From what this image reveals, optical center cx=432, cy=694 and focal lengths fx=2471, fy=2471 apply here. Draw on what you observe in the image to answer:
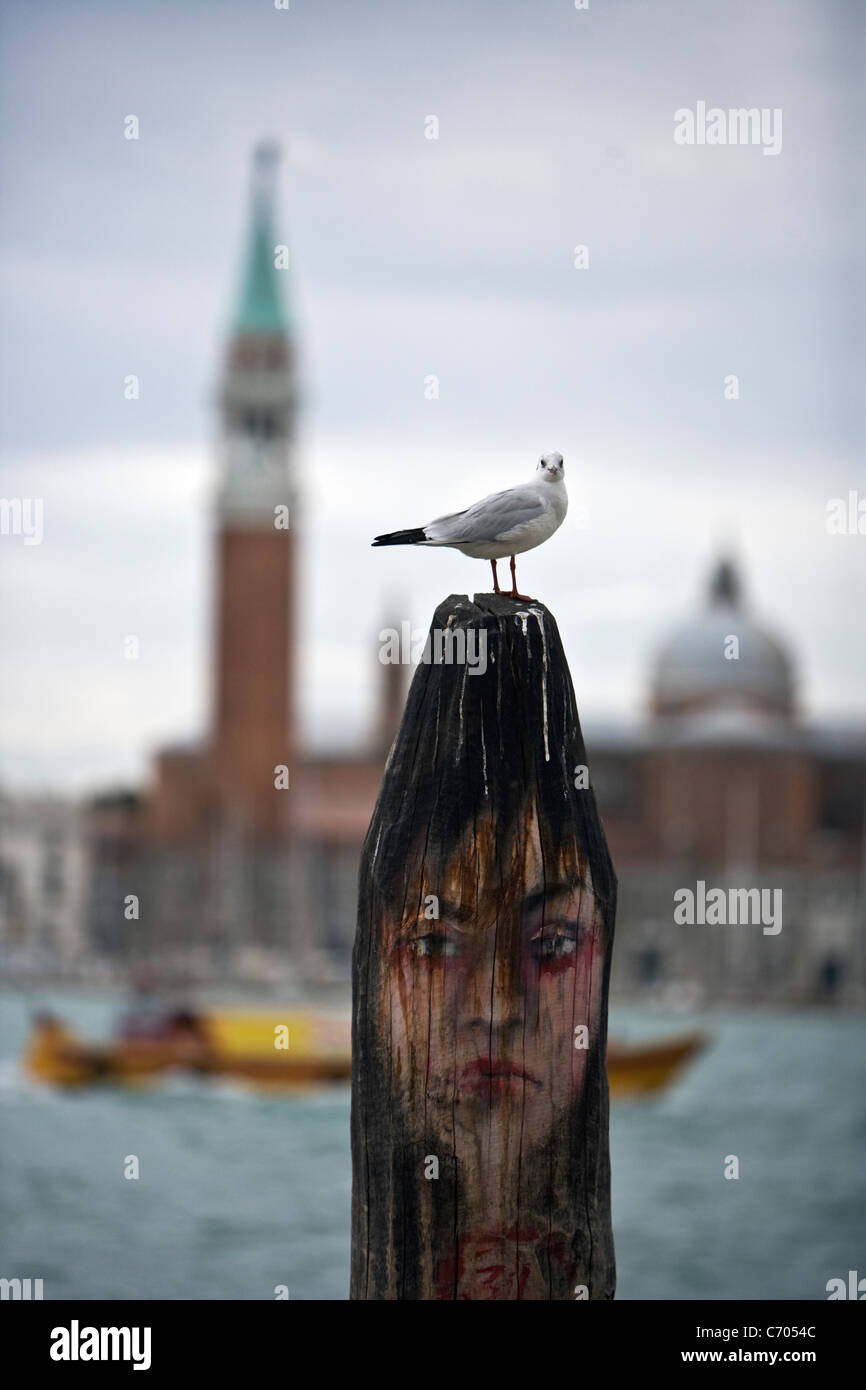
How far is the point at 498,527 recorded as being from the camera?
3.38 metres

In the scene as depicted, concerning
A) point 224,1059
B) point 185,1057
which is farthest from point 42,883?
point 224,1059

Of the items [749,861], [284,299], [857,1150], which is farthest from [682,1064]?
[284,299]

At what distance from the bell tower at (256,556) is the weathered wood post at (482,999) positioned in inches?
2380

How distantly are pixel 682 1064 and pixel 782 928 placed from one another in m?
28.5

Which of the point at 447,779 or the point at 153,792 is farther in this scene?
the point at 153,792

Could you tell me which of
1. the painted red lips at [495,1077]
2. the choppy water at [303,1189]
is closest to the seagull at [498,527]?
the painted red lips at [495,1077]

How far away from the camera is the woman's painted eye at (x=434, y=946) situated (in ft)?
9.77

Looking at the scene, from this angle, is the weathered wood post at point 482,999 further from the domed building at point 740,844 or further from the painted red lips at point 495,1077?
the domed building at point 740,844

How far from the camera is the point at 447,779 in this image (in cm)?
300

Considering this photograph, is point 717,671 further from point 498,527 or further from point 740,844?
point 498,527

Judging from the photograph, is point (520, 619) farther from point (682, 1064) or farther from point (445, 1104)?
point (682, 1064)

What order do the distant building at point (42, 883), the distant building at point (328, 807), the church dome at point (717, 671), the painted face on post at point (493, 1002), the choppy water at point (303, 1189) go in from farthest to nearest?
the church dome at point (717, 671) → the distant building at point (328, 807) → the distant building at point (42, 883) → the choppy water at point (303, 1189) → the painted face on post at point (493, 1002)

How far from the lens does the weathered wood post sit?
9.77ft

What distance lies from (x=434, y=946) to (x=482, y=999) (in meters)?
0.09
